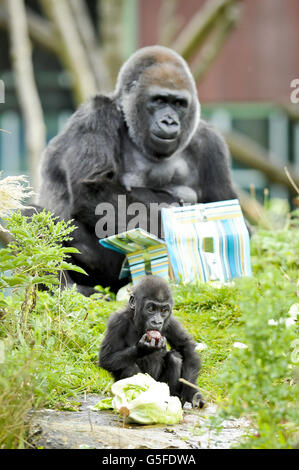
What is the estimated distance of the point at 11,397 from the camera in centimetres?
283

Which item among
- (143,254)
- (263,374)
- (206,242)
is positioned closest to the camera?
(263,374)

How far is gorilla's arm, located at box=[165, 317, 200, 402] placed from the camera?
3.67 meters

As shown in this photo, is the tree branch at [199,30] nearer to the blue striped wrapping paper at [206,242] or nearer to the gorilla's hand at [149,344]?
the blue striped wrapping paper at [206,242]

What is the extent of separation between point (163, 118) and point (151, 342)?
8.45 ft

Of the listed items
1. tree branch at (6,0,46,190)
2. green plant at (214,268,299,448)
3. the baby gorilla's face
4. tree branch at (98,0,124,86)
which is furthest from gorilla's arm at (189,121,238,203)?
tree branch at (98,0,124,86)

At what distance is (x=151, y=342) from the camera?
351 centimetres

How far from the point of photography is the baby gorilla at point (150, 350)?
362cm

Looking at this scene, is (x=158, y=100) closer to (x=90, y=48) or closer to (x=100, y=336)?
(x=100, y=336)

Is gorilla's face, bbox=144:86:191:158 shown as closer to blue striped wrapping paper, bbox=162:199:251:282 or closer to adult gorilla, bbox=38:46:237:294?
adult gorilla, bbox=38:46:237:294

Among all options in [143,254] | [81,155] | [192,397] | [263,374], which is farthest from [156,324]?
[81,155]

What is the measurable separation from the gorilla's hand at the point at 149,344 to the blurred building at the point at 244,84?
11.0m

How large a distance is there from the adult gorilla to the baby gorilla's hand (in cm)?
196

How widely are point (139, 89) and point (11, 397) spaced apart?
11.3 ft

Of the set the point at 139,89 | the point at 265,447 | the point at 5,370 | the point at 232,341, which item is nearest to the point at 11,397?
the point at 5,370
